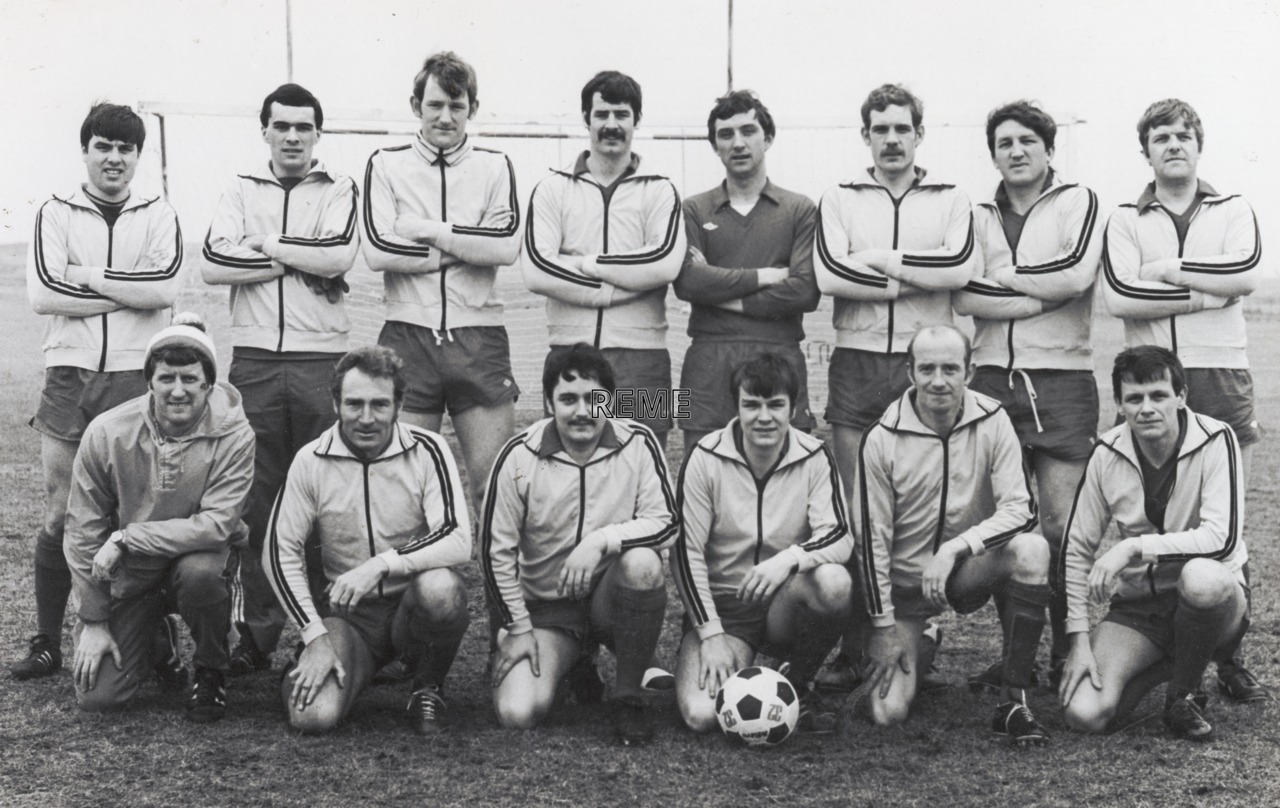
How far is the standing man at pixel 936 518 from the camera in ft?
13.1

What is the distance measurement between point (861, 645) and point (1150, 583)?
1.01 meters

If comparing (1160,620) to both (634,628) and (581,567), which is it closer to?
(634,628)

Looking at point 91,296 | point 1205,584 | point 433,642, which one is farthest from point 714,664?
point 91,296

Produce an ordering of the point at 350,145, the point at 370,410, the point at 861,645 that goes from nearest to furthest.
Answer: the point at 370,410 < the point at 861,645 < the point at 350,145

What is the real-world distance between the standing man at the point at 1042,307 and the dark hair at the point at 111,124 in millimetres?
3168

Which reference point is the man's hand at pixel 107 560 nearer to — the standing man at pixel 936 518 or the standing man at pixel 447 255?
the standing man at pixel 447 255

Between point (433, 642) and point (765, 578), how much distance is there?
3.55 ft

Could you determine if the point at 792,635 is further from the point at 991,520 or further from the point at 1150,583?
the point at 1150,583

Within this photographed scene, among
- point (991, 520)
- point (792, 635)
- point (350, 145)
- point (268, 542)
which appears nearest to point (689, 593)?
point (792, 635)

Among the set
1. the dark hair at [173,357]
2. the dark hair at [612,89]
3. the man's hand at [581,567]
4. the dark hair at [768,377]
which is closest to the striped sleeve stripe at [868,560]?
the dark hair at [768,377]

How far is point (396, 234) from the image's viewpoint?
4.69 metres

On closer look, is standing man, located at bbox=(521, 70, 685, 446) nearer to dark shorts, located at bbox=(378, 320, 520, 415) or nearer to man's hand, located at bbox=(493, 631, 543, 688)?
dark shorts, located at bbox=(378, 320, 520, 415)

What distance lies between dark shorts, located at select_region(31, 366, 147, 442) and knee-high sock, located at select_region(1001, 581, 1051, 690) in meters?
3.23

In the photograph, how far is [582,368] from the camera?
13.2 feet
